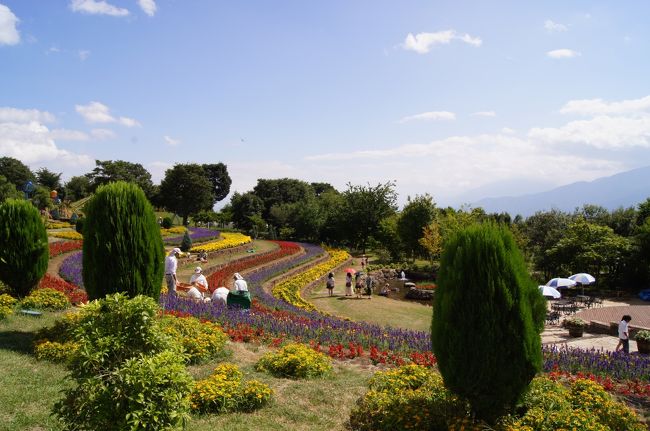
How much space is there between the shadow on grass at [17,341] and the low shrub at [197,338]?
2618 millimetres

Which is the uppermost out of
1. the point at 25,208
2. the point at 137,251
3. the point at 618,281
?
the point at 25,208

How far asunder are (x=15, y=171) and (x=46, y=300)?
76369 millimetres

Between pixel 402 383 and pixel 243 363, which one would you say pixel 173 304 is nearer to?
pixel 243 363

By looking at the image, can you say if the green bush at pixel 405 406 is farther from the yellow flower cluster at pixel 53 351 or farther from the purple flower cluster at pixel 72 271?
the purple flower cluster at pixel 72 271

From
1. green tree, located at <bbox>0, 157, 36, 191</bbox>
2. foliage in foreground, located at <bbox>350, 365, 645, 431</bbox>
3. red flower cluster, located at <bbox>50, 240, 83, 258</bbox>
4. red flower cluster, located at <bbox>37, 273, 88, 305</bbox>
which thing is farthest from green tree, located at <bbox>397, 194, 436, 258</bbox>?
green tree, located at <bbox>0, 157, 36, 191</bbox>

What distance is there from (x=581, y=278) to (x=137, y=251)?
2045 cm

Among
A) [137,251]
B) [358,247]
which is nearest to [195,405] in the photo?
[137,251]

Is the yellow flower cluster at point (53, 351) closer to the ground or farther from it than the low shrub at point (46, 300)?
closer to the ground

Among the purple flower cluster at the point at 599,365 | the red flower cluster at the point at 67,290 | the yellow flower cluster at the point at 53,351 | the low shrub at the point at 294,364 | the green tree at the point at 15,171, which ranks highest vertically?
the green tree at the point at 15,171

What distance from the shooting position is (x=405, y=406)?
19.9 feet

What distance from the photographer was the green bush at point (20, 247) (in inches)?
444

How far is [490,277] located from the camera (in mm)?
5445

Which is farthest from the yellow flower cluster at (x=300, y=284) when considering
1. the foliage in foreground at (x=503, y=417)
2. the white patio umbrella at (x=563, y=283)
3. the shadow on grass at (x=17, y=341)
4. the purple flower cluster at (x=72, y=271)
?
the foliage in foreground at (x=503, y=417)

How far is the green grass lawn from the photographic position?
5.85m
